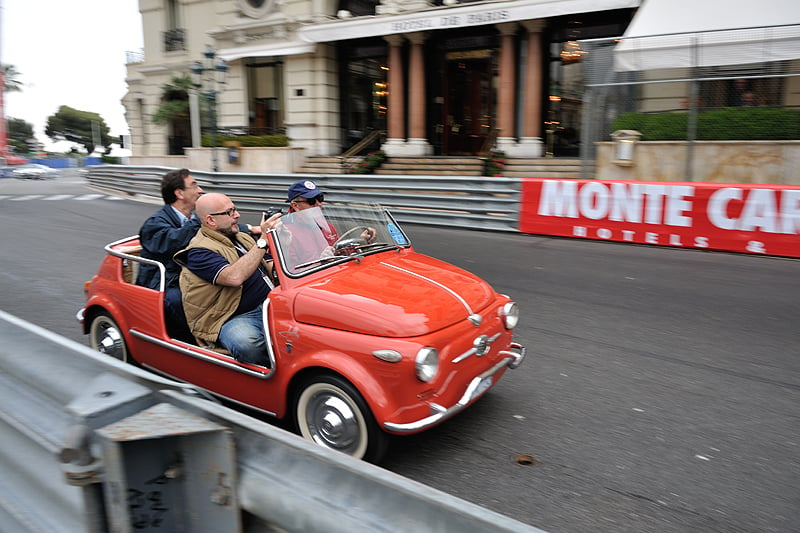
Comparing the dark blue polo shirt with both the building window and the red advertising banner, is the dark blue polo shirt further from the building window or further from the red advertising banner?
the building window

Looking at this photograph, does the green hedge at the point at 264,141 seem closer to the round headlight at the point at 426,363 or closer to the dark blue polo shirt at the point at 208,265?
the dark blue polo shirt at the point at 208,265

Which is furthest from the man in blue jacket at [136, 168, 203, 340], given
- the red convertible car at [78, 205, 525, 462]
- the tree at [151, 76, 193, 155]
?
the tree at [151, 76, 193, 155]

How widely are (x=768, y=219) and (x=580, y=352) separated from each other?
17.3 ft

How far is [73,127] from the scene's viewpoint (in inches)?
4382

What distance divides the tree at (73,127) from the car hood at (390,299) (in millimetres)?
121070

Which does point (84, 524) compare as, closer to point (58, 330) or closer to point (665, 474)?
point (665, 474)

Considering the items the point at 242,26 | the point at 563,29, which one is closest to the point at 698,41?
the point at 563,29

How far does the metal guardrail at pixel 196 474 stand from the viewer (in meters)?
1.34

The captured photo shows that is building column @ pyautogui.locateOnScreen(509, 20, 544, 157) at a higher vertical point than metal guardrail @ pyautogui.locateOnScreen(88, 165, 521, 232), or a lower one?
higher

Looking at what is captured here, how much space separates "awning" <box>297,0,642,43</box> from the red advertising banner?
760 cm

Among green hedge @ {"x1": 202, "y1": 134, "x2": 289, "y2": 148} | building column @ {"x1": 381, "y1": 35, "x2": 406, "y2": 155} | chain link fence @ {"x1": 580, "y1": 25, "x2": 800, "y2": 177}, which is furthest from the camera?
green hedge @ {"x1": 202, "y1": 134, "x2": 289, "y2": 148}

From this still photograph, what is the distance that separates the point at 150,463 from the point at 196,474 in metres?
0.13

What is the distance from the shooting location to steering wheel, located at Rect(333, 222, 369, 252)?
4102 mm

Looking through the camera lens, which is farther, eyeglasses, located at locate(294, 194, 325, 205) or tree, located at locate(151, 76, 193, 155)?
tree, located at locate(151, 76, 193, 155)
